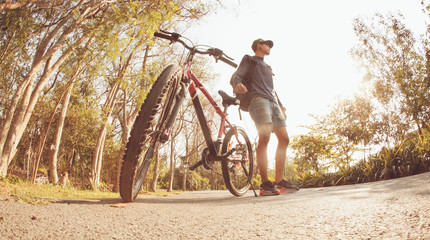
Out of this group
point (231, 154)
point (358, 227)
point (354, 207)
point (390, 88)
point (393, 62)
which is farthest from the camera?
point (393, 62)

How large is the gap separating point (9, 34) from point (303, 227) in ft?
21.0

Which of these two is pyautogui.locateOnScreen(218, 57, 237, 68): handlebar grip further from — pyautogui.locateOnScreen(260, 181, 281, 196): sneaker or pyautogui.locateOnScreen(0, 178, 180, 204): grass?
pyautogui.locateOnScreen(0, 178, 180, 204): grass

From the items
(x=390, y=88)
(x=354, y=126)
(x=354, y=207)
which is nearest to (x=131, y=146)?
(x=354, y=207)

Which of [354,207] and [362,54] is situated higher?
[362,54]

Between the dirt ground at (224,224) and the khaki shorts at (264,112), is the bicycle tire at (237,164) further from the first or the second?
the dirt ground at (224,224)

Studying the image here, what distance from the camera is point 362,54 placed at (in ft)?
72.6

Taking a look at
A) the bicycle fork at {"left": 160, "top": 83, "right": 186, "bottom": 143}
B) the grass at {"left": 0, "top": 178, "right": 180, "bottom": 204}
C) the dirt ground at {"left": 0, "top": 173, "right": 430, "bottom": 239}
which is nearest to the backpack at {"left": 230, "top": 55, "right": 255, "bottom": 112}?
the bicycle fork at {"left": 160, "top": 83, "right": 186, "bottom": 143}

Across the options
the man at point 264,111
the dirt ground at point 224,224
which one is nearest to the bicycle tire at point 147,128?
the dirt ground at point 224,224

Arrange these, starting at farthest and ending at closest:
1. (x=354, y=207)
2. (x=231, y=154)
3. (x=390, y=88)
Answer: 1. (x=390, y=88)
2. (x=231, y=154)
3. (x=354, y=207)

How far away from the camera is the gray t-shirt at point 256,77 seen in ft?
12.0

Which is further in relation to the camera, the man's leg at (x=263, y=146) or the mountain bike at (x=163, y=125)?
the man's leg at (x=263, y=146)

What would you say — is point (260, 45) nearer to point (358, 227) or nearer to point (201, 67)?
point (358, 227)

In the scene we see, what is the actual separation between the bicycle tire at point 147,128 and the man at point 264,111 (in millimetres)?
1547

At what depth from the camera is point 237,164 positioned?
12.2ft
